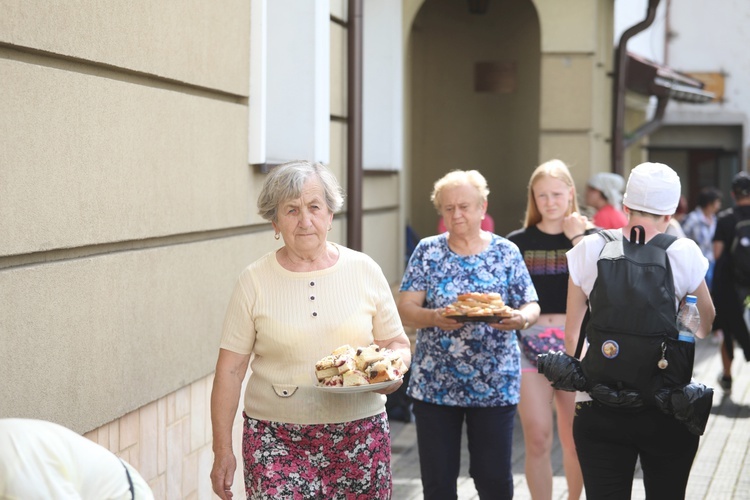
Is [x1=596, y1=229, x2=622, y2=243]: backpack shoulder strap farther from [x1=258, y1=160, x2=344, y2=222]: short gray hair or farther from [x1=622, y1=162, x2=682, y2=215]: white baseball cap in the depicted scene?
[x1=258, y1=160, x2=344, y2=222]: short gray hair

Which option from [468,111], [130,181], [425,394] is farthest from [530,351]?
[468,111]

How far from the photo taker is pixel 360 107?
780 cm

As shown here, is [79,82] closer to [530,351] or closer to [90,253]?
[90,253]

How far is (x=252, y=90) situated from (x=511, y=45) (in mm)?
7159

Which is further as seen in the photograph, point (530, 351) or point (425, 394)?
point (530, 351)

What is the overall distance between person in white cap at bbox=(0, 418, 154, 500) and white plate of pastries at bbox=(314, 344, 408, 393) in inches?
46.1

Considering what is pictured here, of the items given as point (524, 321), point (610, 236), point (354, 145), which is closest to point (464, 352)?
point (524, 321)

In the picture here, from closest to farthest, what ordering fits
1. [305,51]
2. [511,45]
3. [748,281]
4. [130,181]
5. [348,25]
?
1. [130,181]
2. [305,51]
3. [348,25]
4. [748,281]
5. [511,45]

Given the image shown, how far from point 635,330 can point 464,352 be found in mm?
1403

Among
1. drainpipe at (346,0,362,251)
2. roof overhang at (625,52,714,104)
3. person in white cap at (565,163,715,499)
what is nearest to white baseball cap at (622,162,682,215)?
person in white cap at (565,163,715,499)

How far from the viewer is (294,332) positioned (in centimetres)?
400

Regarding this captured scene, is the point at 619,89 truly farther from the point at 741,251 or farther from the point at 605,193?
the point at 605,193

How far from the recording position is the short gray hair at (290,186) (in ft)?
13.1

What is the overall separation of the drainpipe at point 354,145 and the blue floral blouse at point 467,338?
2.23 m
